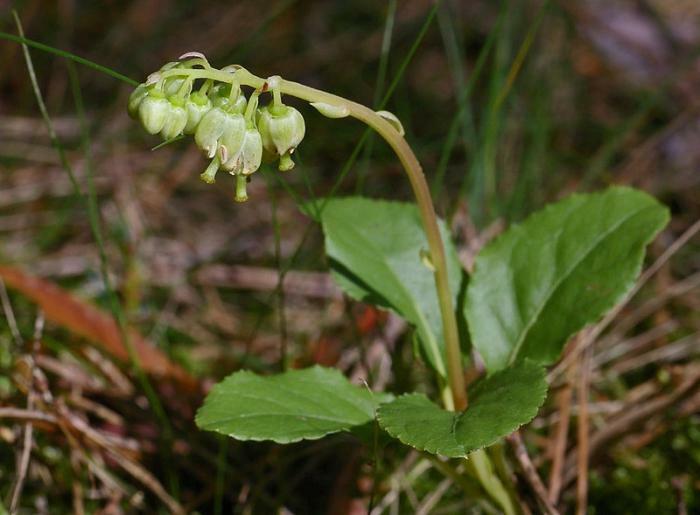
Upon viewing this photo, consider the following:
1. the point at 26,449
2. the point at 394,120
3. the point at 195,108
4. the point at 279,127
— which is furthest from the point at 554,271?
the point at 26,449

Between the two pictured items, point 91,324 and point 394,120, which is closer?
point 394,120

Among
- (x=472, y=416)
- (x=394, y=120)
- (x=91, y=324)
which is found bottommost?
(x=472, y=416)

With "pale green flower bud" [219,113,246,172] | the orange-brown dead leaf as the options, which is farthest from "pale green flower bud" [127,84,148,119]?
the orange-brown dead leaf

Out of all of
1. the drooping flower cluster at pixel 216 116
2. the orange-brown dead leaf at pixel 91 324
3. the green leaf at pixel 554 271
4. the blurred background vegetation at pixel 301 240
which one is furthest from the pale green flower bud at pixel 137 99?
the orange-brown dead leaf at pixel 91 324

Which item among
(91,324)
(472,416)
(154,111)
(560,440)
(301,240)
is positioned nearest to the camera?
(154,111)

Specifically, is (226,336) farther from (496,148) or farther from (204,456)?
(496,148)

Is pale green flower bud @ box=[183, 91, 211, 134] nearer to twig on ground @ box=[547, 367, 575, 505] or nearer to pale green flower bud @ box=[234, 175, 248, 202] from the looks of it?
pale green flower bud @ box=[234, 175, 248, 202]

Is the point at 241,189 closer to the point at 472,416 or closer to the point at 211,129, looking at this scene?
the point at 211,129
